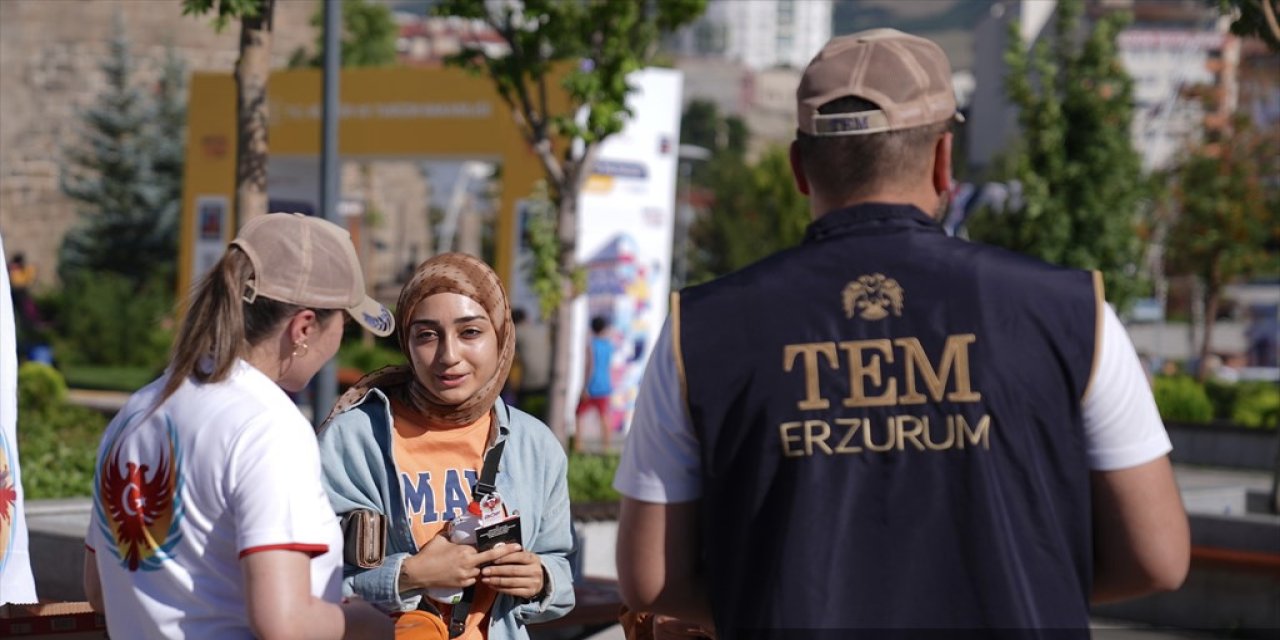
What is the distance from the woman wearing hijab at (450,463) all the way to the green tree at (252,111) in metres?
7.68

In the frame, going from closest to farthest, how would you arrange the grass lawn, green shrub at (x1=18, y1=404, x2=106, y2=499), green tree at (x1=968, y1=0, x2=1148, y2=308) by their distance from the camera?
green shrub at (x1=18, y1=404, x2=106, y2=499) < green tree at (x1=968, y1=0, x2=1148, y2=308) < the grass lawn

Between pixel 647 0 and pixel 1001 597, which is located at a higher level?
pixel 647 0

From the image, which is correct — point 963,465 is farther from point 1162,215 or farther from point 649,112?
point 1162,215

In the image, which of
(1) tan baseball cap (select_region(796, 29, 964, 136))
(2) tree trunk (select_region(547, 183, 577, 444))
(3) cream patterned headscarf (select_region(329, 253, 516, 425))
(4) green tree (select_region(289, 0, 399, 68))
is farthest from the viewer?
(4) green tree (select_region(289, 0, 399, 68))

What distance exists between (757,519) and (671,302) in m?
0.33

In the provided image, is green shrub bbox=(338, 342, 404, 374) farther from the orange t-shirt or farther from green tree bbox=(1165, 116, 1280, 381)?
the orange t-shirt

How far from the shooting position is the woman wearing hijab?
3.71 meters

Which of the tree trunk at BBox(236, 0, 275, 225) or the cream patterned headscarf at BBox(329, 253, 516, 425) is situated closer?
the cream patterned headscarf at BBox(329, 253, 516, 425)

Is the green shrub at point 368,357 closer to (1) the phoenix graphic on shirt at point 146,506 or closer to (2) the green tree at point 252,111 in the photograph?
(2) the green tree at point 252,111

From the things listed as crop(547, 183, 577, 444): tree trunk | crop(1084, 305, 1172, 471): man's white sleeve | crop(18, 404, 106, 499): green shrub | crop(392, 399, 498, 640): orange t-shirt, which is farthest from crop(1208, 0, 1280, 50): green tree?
crop(1084, 305, 1172, 471): man's white sleeve

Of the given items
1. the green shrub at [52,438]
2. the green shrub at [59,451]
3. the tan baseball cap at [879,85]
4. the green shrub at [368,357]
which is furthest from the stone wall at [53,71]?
the tan baseball cap at [879,85]

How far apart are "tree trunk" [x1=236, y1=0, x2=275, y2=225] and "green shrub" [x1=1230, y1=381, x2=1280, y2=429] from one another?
1790 cm

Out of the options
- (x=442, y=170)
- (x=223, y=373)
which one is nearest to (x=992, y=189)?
(x=223, y=373)

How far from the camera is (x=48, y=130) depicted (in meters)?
70.2
